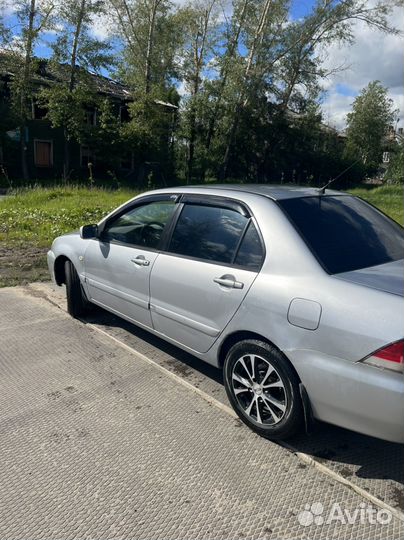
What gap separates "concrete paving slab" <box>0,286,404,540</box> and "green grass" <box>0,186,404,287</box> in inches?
130

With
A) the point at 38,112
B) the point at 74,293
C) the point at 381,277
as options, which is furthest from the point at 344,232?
the point at 38,112

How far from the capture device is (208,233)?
10.7ft

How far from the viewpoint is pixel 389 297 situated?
2.21 meters

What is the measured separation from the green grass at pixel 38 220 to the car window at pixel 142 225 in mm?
2543

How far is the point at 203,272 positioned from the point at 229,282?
284 millimetres

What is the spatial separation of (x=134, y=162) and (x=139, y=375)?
30151mm

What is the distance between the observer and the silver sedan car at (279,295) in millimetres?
2223

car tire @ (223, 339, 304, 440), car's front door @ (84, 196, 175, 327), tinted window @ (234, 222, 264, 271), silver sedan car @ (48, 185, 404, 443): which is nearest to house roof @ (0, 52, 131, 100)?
car's front door @ (84, 196, 175, 327)

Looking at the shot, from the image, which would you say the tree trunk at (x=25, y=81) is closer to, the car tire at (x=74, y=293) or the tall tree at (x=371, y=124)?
the car tire at (x=74, y=293)

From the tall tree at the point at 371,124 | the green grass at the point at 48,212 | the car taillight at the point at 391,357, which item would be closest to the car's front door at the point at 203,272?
the car taillight at the point at 391,357

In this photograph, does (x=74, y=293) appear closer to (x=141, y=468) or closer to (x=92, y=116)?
(x=141, y=468)

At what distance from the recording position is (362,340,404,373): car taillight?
2096 millimetres

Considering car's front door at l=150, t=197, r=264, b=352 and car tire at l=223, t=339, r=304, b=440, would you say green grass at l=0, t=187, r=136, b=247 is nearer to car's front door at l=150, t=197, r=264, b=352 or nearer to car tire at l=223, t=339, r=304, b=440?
car's front door at l=150, t=197, r=264, b=352

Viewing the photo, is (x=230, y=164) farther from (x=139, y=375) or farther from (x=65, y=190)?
(x=139, y=375)
